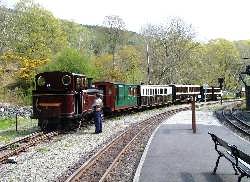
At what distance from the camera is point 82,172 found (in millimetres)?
12320

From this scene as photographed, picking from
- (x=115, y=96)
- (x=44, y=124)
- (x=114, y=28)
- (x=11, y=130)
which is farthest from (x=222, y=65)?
(x=44, y=124)

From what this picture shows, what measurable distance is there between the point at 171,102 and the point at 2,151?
3897cm

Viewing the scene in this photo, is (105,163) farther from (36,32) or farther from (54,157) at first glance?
(36,32)

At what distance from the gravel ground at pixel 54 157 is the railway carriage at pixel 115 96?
8343mm

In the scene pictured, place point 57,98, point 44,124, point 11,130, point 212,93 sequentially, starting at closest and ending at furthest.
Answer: point 57,98
point 44,124
point 11,130
point 212,93

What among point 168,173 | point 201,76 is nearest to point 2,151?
point 168,173

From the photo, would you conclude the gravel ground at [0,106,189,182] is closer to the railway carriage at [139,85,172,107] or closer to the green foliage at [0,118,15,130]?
the green foliage at [0,118,15,130]

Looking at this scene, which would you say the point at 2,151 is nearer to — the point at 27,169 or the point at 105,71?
the point at 27,169

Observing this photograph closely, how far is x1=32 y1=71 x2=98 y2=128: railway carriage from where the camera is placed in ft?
73.0

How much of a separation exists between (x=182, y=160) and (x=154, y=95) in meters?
32.3

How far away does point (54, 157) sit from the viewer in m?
15.2

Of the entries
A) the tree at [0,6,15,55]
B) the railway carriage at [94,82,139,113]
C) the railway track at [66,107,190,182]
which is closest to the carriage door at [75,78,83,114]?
the railway track at [66,107,190,182]

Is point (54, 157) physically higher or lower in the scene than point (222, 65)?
lower

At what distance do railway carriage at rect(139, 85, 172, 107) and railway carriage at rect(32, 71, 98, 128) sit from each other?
57.9 ft
